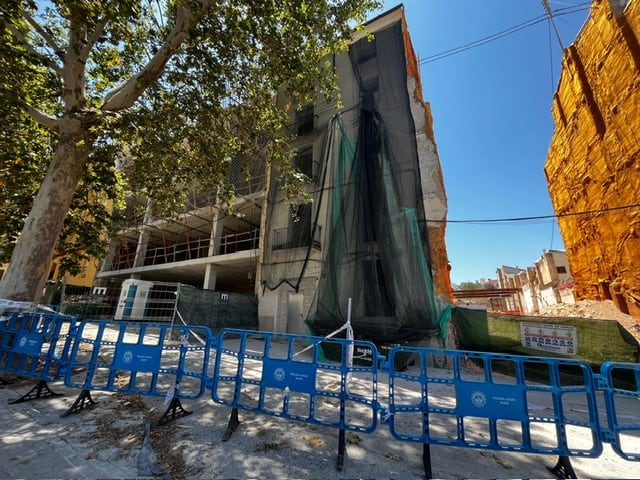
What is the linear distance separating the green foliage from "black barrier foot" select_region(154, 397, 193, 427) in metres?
5.44

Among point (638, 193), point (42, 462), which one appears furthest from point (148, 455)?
point (638, 193)

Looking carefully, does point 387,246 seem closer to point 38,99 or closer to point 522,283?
point 38,99

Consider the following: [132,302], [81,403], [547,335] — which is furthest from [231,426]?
[132,302]

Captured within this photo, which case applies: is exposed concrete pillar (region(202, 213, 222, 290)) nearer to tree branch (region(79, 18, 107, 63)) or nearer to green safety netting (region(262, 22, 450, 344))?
green safety netting (region(262, 22, 450, 344))

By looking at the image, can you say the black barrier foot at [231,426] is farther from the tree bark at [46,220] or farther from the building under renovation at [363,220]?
the tree bark at [46,220]

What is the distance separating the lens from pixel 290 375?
2.80 m

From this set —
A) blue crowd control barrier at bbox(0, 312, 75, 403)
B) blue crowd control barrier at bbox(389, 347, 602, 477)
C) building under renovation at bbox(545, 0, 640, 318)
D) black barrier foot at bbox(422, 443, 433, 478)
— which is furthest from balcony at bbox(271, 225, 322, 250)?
building under renovation at bbox(545, 0, 640, 318)

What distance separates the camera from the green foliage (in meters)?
5.05

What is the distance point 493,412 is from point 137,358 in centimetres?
402

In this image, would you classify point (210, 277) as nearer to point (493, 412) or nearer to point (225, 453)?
point (225, 453)

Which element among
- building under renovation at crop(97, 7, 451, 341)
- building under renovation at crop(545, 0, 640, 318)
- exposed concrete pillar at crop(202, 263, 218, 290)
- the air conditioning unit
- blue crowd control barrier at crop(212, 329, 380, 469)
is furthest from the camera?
exposed concrete pillar at crop(202, 263, 218, 290)

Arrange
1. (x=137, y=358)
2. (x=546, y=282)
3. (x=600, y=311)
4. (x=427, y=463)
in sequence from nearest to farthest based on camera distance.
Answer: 1. (x=427, y=463)
2. (x=137, y=358)
3. (x=600, y=311)
4. (x=546, y=282)

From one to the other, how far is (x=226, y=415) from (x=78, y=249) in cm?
821

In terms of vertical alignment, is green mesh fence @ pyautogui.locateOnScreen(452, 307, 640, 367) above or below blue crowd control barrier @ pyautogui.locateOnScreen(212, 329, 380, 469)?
above
